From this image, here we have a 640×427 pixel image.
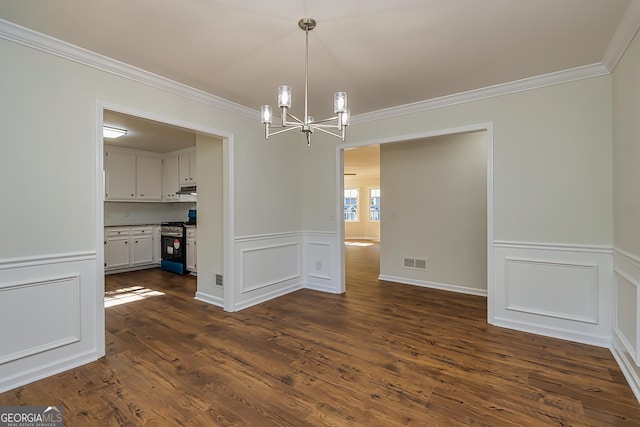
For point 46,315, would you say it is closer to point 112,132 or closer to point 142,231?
point 112,132

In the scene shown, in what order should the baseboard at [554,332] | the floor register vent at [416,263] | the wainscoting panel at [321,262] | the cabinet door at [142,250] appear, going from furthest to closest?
the cabinet door at [142,250] → the floor register vent at [416,263] → the wainscoting panel at [321,262] → the baseboard at [554,332]

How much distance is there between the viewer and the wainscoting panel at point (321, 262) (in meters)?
4.52

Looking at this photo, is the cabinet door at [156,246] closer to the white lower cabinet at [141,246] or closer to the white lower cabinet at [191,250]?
the white lower cabinet at [141,246]

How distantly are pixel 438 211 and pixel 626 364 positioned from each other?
278cm

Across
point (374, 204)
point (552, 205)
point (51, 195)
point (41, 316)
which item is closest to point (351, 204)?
point (374, 204)

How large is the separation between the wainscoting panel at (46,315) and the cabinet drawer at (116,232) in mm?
3742

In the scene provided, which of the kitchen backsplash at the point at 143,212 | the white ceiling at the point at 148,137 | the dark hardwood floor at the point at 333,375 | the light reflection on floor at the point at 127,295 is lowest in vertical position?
the dark hardwood floor at the point at 333,375

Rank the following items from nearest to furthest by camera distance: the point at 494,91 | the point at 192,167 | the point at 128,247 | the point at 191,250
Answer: the point at 494,91
the point at 191,250
the point at 128,247
the point at 192,167

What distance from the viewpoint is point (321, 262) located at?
15.3 ft

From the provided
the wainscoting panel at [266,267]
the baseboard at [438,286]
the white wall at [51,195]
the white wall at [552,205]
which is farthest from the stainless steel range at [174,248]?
the white wall at [552,205]

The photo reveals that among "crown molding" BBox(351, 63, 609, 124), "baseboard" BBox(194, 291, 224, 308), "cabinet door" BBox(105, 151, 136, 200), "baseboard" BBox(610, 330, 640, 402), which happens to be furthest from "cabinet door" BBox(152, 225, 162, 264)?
"baseboard" BBox(610, 330, 640, 402)

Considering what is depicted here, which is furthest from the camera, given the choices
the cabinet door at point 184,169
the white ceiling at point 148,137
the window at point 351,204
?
the window at point 351,204

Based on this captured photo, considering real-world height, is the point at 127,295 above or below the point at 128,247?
below

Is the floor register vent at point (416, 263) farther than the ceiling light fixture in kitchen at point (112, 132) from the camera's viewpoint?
Yes
